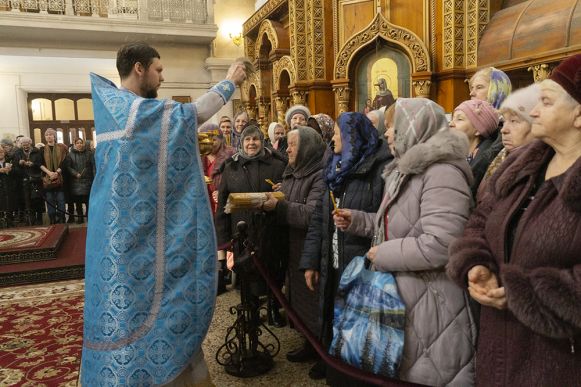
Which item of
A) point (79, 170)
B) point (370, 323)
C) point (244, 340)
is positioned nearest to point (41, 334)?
point (244, 340)

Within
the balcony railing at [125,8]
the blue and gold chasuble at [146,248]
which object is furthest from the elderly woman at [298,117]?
the balcony railing at [125,8]

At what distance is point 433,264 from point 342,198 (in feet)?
2.73

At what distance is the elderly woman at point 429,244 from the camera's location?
1740 mm

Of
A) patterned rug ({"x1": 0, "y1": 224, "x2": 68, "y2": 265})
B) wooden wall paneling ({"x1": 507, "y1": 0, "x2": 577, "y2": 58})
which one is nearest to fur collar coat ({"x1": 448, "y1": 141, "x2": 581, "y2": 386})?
wooden wall paneling ({"x1": 507, "y1": 0, "x2": 577, "y2": 58})

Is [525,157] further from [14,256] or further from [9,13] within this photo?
[9,13]

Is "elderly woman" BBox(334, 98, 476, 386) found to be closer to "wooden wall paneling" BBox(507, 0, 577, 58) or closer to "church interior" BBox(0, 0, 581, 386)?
"church interior" BBox(0, 0, 581, 386)

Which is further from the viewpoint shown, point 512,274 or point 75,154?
point 75,154

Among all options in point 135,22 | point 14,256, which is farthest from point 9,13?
point 14,256

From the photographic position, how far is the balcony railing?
12368 millimetres

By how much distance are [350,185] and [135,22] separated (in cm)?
1262

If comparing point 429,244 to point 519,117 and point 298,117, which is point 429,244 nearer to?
point 519,117

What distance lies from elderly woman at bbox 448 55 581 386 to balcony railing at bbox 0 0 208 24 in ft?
45.0

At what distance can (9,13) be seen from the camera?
11.9m

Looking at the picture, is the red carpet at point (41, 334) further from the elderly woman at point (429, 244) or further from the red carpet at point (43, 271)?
the elderly woman at point (429, 244)
